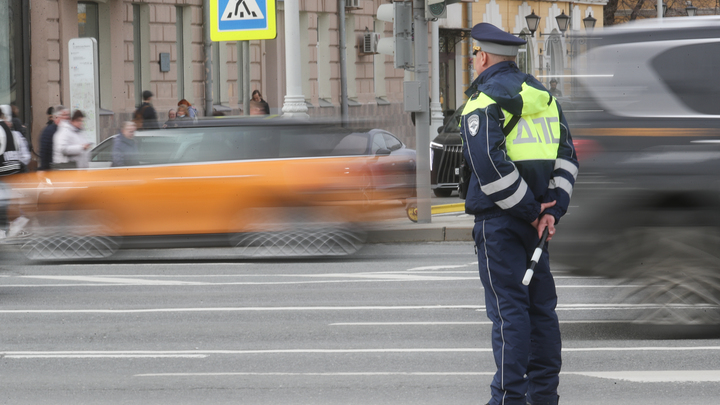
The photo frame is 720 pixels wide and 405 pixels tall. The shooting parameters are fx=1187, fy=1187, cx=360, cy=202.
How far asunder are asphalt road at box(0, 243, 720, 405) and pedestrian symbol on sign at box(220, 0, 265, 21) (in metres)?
5.67

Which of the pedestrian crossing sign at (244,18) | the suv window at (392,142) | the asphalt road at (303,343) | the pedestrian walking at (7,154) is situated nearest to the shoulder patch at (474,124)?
the asphalt road at (303,343)

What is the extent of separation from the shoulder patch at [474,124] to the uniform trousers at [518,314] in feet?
1.32

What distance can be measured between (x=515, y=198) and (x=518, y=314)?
0.52 meters

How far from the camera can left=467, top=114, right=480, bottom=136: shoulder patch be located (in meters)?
5.21

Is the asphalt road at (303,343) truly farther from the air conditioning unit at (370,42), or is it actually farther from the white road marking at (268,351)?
the air conditioning unit at (370,42)

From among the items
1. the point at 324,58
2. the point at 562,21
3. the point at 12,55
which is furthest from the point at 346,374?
the point at 562,21

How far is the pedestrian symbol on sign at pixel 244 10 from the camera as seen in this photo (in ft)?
53.2

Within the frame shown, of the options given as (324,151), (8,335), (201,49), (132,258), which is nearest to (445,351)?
(8,335)

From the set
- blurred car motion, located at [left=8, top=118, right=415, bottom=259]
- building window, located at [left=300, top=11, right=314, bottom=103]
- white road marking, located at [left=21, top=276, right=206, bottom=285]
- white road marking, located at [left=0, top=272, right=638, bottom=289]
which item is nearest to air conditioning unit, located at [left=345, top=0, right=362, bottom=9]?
building window, located at [left=300, top=11, right=314, bottom=103]

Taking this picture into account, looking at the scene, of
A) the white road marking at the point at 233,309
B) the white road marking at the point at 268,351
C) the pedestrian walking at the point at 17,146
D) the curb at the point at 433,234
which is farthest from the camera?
the pedestrian walking at the point at 17,146

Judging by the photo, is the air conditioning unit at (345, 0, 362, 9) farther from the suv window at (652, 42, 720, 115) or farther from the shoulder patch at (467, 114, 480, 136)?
the shoulder patch at (467, 114, 480, 136)

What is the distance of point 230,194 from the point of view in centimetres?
1229

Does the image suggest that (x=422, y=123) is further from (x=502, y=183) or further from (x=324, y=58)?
(x=324, y=58)

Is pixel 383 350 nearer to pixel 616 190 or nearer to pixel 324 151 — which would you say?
pixel 616 190
